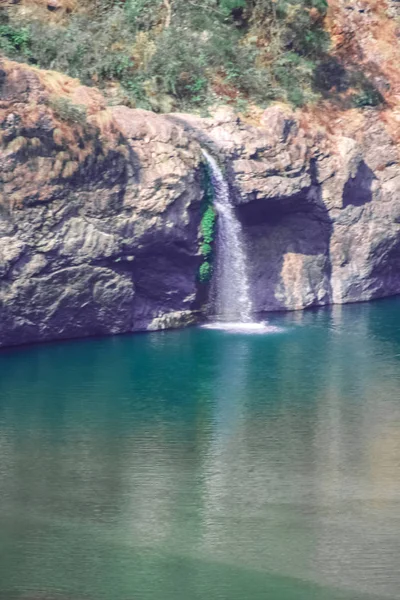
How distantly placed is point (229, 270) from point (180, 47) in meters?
7.44

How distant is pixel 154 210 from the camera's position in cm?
Result: 3155

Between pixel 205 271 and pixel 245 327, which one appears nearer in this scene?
pixel 245 327

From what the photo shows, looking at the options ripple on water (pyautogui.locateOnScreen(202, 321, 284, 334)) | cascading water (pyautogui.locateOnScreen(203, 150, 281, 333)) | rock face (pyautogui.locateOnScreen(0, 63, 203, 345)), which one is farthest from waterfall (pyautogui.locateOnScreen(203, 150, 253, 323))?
rock face (pyautogui.locateOnScreen(0, 63, 203, 345))

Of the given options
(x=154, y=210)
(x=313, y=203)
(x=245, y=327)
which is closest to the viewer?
(x=154, y=210)

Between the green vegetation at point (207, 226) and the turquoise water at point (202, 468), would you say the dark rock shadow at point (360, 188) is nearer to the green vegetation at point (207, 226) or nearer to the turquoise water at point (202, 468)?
the green vegetation at point (207, 226)

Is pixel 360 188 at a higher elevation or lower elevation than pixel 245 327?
higher

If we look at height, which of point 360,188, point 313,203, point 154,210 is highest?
point 360,188

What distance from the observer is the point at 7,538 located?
57.5 feet

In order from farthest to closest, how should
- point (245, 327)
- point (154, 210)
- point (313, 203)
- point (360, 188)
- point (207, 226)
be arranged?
point (360, 188)
point (313, 203)
point (245, 327)
point (207, 226)
point (154, 210)

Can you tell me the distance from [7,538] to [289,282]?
19.5m

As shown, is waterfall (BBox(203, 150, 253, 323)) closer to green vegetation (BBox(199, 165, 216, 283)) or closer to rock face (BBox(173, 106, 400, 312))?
rock face (BBox(173, 106, 400, 312))

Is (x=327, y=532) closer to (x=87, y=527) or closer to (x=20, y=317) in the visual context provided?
(x=87, y=527)

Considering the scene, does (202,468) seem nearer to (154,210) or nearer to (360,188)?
(154,210)

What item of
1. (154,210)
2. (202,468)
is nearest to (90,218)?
(154,210)
